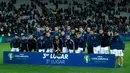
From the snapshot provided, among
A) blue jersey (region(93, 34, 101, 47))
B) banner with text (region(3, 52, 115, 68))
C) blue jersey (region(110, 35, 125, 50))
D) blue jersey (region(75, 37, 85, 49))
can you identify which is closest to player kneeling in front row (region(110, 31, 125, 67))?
blue jersey (region(110, 35, 125, 50))

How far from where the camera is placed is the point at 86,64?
2072 centimetres

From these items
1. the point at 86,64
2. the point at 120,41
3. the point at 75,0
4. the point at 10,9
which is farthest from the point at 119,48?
the point at 75,0

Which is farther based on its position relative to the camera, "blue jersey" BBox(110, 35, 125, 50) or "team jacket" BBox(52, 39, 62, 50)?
"team jacket" BBox(52, 39, 62, 50)

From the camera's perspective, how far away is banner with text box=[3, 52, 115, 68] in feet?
66.5

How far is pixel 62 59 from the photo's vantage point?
21.2m

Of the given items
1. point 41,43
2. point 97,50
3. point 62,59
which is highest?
point 41,43

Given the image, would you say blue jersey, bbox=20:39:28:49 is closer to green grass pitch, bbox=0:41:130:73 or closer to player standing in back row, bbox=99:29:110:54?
green grass pitch, bbox=0:41:130:73

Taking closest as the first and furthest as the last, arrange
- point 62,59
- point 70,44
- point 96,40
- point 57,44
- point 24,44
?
point 62,59 < point 96,40 < point 70,44 < point 57,44 < point 24,44

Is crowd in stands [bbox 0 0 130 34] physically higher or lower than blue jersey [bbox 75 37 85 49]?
higher

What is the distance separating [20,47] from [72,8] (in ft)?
103

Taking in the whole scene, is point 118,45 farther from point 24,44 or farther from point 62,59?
point 24,44

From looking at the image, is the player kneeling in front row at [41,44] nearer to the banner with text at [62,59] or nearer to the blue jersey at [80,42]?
the banner with text at [62,59]

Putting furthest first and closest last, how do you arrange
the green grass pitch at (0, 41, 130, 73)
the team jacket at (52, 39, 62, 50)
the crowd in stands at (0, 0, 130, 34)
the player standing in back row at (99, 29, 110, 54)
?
the crowd in stands at (0, 0, 130, 34) → the team jacket at (52, 39, 62, 50) → the player standing in back row at (99, 29, 110, 54) → the green grass pitch at (0, 41, 130, 73)

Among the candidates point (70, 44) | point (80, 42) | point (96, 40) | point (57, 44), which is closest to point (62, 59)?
point (70, 44)
